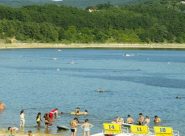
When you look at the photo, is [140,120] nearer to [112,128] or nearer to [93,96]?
[112,128]

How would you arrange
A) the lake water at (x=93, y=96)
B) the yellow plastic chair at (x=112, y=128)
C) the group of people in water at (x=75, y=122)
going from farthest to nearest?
the lake water at (x=93, y=96) < the yellow plastic chair at (x=112, y=128) < the group of people in water at (x=75, y=122)

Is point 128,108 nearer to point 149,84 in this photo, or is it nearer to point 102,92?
point 102,92

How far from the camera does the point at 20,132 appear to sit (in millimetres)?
38250

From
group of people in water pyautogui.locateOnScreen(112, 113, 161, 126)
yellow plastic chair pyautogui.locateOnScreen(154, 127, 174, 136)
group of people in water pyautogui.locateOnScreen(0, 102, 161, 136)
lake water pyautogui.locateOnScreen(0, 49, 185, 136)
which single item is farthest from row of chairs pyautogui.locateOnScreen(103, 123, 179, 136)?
group of people in water pyautogui.locateOnScreen(112, 113, 161, 126)

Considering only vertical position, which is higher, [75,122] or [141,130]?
[75,122]

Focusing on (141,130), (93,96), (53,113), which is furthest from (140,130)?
(93,96)

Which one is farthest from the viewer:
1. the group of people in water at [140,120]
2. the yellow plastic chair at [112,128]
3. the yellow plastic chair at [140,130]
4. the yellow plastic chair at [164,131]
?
the group of people in water at [140,120]

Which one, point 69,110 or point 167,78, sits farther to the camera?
point 167,78

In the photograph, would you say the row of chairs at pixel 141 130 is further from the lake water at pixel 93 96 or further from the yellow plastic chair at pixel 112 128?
the lake water at pixel 93 96

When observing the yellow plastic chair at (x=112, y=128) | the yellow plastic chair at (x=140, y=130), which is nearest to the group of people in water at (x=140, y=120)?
the yellow plastic chair at (x=112, y=128)

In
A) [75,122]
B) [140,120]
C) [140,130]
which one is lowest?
[140,120]

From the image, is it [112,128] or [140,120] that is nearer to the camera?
[112,128]

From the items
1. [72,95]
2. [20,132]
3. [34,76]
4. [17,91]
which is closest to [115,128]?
[20,132]

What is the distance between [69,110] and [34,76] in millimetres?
42260
